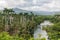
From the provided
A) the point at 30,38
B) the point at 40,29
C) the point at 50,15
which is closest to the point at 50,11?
the point at 50,15

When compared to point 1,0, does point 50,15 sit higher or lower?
lower

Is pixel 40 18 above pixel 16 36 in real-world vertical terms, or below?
above

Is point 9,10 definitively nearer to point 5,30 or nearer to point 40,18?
point 5,30

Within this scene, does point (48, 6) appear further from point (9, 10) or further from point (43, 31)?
point (9, 10)

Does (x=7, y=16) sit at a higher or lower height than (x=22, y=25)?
higher

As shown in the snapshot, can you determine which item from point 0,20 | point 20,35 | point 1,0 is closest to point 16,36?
point 20,35

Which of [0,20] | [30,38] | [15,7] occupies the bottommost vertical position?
[30,38]
